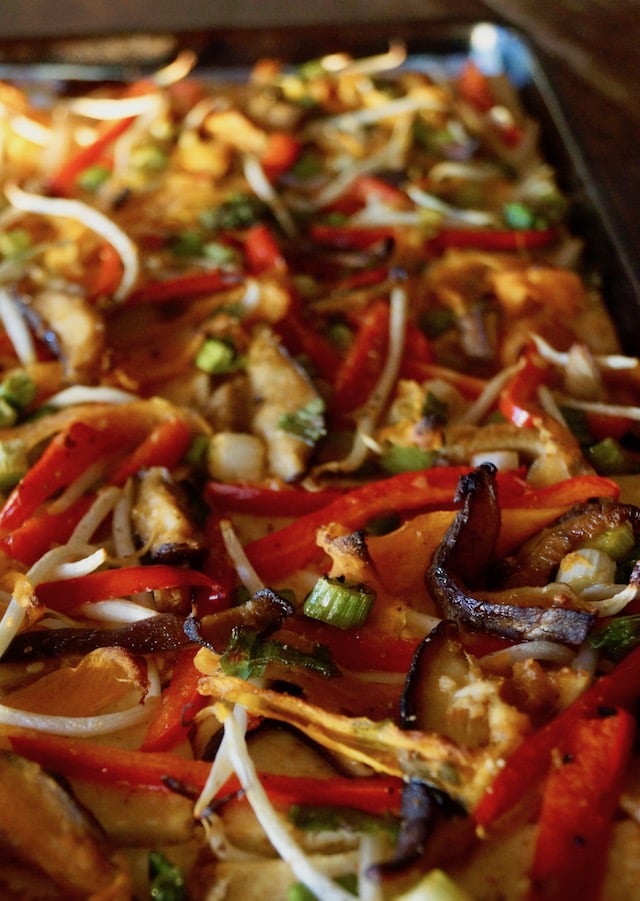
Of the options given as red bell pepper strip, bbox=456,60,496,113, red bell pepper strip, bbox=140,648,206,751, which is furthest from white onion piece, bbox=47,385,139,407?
red bell pepper strip, bbox=456,60,496,113

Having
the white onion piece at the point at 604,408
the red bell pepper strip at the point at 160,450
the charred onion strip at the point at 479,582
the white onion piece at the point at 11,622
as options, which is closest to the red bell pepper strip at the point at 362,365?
the red bell pepper strip at the point at 160,450

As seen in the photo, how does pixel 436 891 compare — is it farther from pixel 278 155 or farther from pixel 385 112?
pixel 385 112

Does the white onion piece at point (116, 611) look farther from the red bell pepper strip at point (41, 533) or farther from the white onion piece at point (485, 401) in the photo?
the white onion piece at point (485, 401)

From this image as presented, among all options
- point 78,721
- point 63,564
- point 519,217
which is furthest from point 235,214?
point 78,721

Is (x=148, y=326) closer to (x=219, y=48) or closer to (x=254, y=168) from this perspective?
(x=254, y=168)

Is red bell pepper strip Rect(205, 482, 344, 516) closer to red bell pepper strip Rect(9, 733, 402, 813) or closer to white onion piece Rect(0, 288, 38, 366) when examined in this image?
red bell pepper strip Rect(9, 733, 402, 813)

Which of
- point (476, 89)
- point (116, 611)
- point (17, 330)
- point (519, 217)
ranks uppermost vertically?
point (476, 89)
